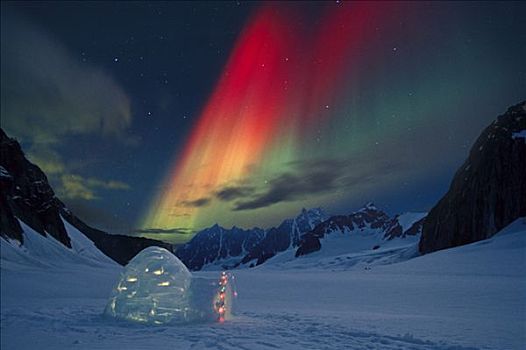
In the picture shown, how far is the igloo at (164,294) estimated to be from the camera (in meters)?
10.3

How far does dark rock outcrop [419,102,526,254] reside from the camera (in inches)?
2103

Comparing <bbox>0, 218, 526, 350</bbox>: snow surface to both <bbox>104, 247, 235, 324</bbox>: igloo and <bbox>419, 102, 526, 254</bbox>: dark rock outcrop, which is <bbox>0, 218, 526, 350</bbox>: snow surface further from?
<bbox>419, 102, 526, 254</bbox>: dark rock outcrop

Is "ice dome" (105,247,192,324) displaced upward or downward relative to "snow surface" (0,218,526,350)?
upward

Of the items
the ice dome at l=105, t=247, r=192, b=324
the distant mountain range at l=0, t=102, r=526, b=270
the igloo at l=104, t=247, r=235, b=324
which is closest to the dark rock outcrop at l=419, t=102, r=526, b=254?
the distant mountain range at l=0, t=102, r=526, b=270

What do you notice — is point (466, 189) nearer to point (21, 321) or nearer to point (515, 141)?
point (515, 141)

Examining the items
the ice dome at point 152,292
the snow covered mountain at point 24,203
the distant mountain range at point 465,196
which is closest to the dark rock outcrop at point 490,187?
the distant mountain range at point 465,196

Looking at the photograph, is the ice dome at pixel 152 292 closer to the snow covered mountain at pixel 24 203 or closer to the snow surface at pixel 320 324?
the snow surface at pixel 320 324

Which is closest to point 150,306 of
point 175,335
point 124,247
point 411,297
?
point 175,335

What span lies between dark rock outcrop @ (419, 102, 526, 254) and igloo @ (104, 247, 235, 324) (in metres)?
52.1

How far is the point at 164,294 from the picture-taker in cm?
1059

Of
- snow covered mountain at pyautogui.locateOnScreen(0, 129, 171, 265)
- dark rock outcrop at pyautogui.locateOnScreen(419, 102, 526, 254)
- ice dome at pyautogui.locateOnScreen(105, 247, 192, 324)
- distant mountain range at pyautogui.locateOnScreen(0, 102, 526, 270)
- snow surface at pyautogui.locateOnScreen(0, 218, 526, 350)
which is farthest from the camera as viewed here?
dark rock outcrop at pyautogui.locateOnScreen(419, 102, 526, 254)

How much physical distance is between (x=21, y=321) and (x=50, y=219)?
71054 millimetres

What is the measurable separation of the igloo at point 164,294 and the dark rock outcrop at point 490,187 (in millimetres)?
52135

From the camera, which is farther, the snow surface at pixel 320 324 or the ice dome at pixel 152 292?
the ice dome at pixel 152 292
